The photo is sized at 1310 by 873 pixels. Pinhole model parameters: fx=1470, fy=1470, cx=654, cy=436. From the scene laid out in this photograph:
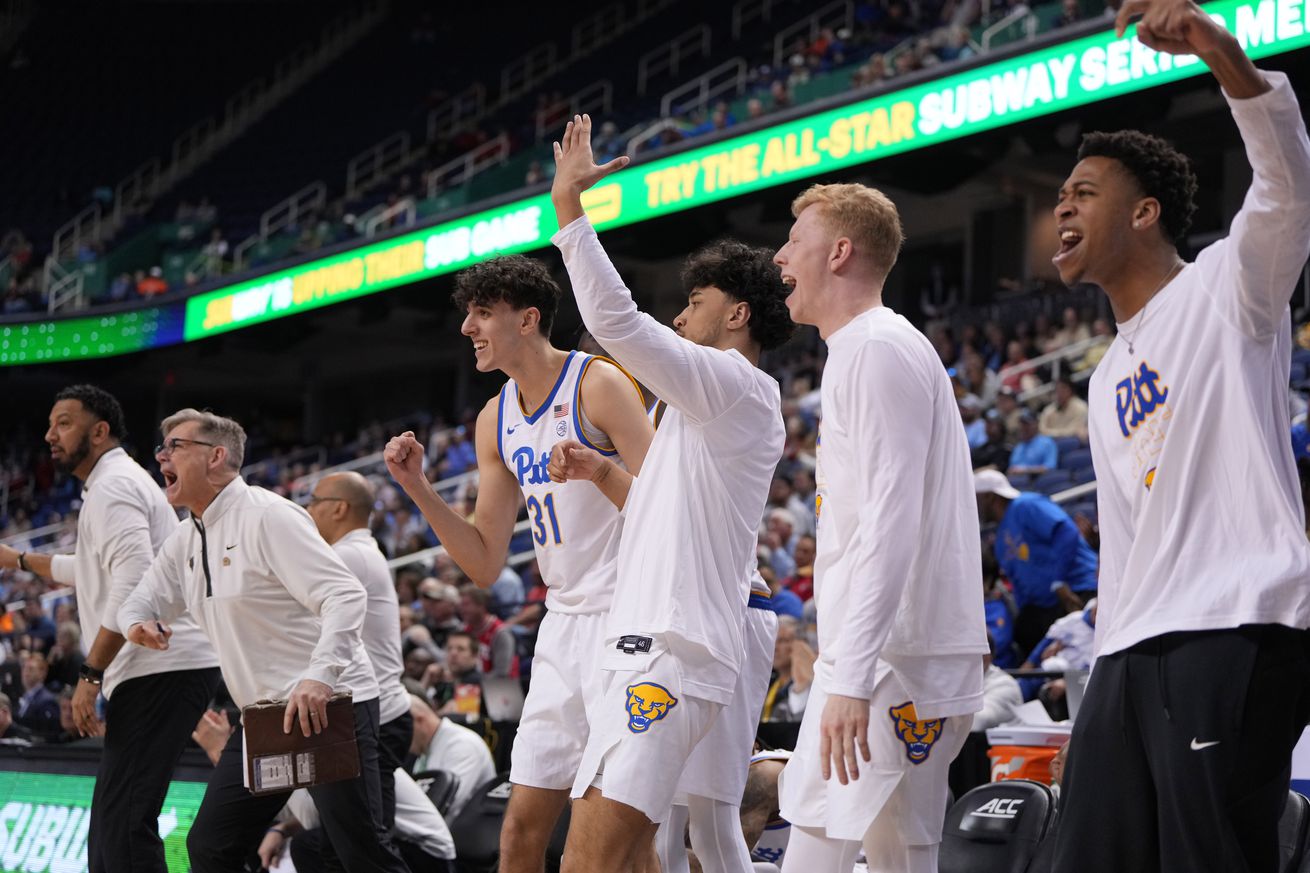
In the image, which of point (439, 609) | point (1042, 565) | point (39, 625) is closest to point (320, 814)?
point (1042, 565)

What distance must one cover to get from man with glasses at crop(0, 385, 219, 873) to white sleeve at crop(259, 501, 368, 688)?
758mm

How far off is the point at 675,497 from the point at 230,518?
7.85 ft

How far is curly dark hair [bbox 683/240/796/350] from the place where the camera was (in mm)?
3867

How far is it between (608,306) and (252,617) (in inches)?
99.0

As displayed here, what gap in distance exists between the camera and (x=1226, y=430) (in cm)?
251

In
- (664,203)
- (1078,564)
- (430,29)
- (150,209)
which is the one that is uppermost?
(430,29)

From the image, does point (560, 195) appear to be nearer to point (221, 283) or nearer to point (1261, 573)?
point (1261, 573)

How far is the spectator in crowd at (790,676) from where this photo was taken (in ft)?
23.4

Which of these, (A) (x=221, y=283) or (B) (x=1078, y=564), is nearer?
Answer: (B) (x=1078, y=564)

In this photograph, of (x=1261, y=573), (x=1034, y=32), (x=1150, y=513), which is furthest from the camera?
(x=1034, y=32)

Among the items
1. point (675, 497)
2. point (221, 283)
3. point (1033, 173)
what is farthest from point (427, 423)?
point (675, 497)

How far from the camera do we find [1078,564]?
8258 mm

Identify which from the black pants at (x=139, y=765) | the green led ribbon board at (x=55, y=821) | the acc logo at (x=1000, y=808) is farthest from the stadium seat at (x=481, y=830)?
the acc logo at (x=1000, y=808)

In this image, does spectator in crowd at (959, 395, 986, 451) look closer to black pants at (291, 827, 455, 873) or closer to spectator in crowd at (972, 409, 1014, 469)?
spectator in crowd at (972, 409, 1014, 469)
